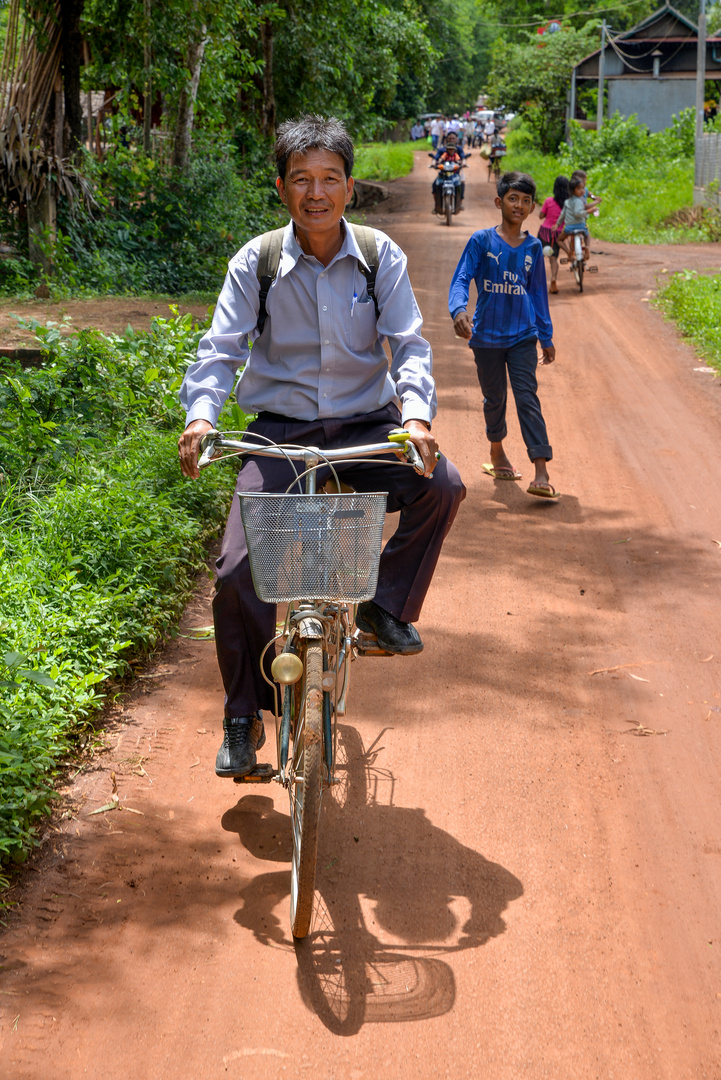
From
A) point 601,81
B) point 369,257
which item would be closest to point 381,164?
point 601,81

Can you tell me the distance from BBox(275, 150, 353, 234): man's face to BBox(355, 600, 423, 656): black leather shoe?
130cm

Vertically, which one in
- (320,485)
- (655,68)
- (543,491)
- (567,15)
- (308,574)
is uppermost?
(567,15)

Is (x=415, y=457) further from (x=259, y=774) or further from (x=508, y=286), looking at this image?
(x=508, y=286)

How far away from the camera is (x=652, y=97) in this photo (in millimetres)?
31641

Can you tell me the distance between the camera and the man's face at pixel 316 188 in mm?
3027

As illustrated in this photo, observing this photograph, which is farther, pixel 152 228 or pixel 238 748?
pixel 152 228

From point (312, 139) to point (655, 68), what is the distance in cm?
3288

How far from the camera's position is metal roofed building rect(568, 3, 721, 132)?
30891 mm

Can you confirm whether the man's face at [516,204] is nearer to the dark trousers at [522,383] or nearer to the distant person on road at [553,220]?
the dark trousers at [522,383]

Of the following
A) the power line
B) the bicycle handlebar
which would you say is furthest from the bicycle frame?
the power line

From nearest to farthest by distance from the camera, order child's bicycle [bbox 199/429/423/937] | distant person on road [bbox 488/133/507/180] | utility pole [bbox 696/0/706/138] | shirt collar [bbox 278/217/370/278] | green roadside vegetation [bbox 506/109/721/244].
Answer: child's bicycle [bbox 199/429/423/937]
shirt collar [bbox 278/217/370/278]
green roadside vegetation [bbox 506/109/721/244]
utility pole [bbox 696/0/706/138]
distant person on road [bbox 488/133/507/180]

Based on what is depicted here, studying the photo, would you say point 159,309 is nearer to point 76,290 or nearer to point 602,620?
point 76,290

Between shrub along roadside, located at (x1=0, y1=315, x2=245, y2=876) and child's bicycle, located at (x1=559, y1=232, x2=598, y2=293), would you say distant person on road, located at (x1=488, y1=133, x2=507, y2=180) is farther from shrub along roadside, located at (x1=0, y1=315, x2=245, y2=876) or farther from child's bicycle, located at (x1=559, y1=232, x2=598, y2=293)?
shrub along roadside, located at (x1=0, y1=315, x2=245, y2=876)

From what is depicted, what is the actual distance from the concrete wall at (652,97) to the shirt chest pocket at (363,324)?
107ft
